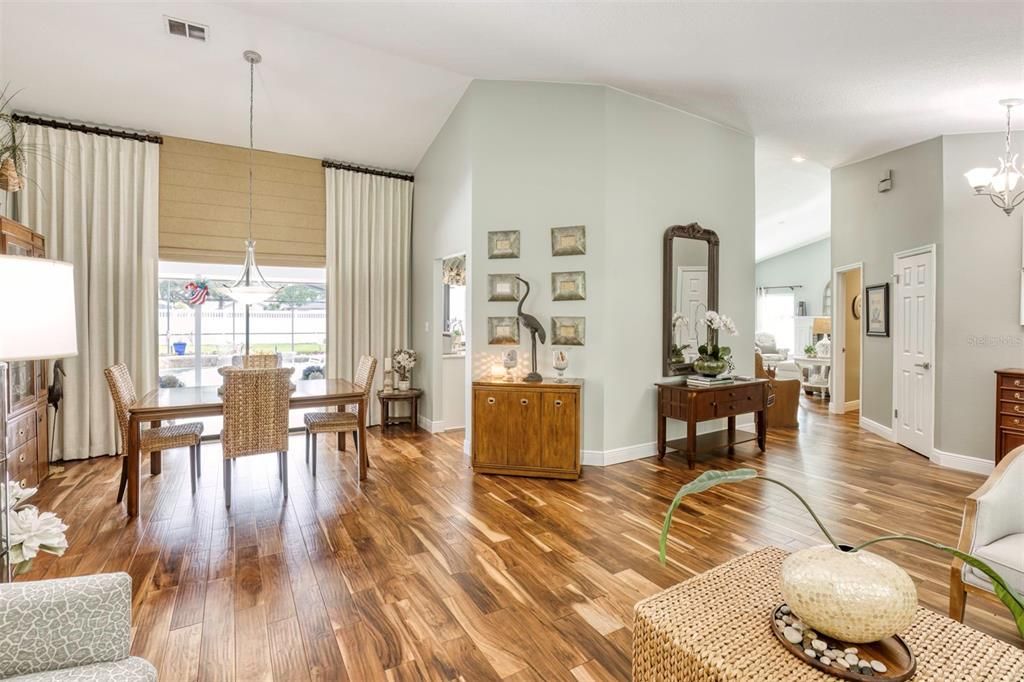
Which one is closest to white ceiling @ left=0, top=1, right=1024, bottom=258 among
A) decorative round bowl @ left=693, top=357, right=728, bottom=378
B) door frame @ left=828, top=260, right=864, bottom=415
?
door frame @ left=828, top=260, right=864, bottom=415

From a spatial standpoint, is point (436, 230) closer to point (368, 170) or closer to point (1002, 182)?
point (368, 170)

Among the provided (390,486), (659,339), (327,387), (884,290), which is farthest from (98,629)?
(884,290)

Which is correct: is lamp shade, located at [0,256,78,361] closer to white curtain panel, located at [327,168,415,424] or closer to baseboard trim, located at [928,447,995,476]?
white curtain panel, located at [327,168,415,424]

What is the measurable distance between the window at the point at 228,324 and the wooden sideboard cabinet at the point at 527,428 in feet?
8.19

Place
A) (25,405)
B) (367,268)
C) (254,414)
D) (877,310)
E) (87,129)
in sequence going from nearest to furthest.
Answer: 1. (254,414)
2. (25,405)
3. (87,129)
4. (877,310)
5. (367,268)

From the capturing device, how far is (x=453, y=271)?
5.34 meters

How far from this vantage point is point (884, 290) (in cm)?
529

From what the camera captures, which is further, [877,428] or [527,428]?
[877,428]

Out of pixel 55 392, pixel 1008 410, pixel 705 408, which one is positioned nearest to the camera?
pixel 1008 410

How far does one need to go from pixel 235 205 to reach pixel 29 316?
4241mm

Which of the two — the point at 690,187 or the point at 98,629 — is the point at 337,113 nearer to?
the point at 690,187

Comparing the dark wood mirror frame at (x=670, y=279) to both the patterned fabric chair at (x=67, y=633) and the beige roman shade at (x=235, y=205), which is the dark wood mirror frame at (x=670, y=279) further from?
the patterned fabric chair at (x=67, y=633)

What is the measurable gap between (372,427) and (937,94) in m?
6.14

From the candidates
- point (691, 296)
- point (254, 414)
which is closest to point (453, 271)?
point (691, 296)
